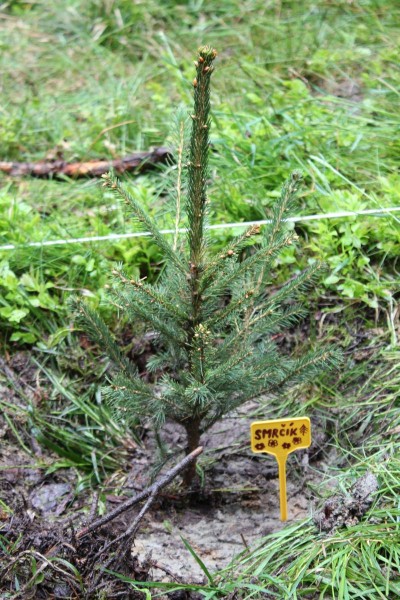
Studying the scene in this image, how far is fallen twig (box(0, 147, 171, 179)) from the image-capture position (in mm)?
3914

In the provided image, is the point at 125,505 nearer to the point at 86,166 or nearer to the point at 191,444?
the point at 191,444

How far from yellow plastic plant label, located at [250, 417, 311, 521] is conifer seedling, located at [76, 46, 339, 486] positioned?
0.37 feet

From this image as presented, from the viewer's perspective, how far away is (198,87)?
1.93 metres

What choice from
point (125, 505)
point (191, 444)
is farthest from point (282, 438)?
point (125, 505)

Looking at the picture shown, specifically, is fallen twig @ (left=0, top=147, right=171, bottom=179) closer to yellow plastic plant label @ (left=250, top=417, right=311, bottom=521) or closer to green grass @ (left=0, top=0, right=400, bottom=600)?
green grass @ (left=0, top=0, right=400, bottom=600)

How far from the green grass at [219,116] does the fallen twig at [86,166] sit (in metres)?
0.09

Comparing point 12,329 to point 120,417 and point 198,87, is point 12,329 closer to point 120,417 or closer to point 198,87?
point 120,417

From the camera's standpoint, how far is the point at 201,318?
2.35 meters

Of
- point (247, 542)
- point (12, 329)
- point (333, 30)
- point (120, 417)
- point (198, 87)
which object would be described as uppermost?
point (198, 87)

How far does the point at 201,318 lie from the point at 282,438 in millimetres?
509

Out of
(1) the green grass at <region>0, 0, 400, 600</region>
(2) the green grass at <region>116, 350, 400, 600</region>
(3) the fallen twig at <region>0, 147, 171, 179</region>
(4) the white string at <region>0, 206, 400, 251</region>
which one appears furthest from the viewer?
(3) the fallen twig at <region>0, 147, 171, 179</region>

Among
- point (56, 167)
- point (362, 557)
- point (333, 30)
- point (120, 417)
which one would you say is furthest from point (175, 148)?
point (333, 30)

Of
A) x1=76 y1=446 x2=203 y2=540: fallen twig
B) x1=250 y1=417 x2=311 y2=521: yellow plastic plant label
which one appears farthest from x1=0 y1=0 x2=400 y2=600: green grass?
x1=76 y1=446 x2=203 y2=540: fallen twig

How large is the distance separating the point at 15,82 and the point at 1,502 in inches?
126
